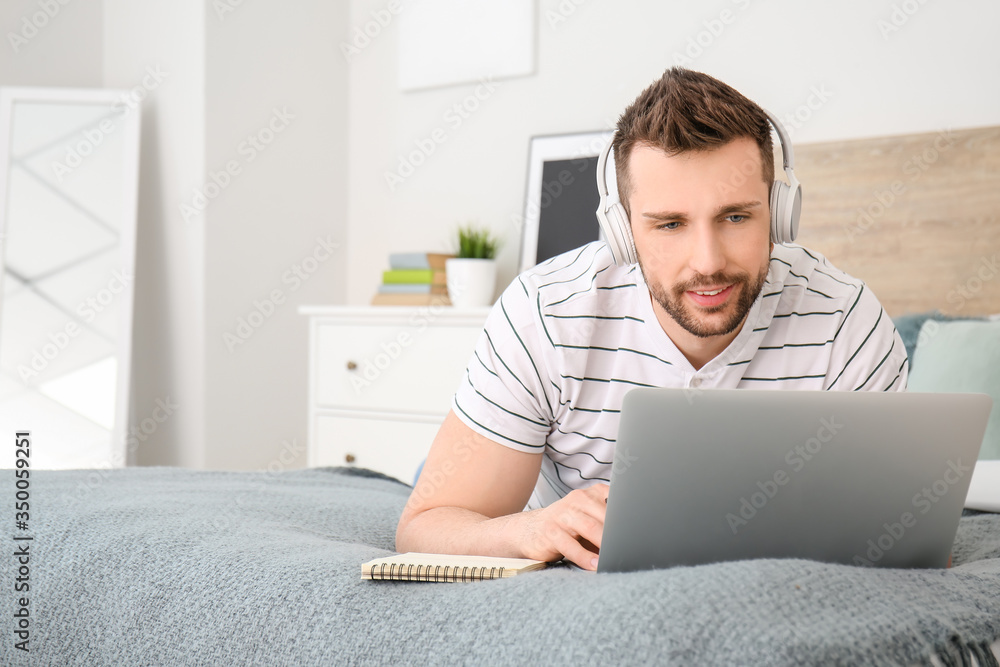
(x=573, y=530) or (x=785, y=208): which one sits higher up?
(x=785, y=208)

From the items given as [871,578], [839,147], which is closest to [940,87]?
[839,147]

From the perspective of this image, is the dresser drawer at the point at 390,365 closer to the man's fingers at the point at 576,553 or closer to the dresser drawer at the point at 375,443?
the dresser drawer at the point at 375,443

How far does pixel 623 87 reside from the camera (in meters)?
2.59

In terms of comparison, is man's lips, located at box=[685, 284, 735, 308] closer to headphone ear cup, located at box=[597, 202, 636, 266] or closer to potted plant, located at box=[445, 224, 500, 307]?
headphone ear cup, located at box=[597, 202, 636, 266]

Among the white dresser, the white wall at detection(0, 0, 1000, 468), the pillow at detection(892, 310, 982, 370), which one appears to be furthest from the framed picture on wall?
the pillow at detection(892, 310, 982, 370)

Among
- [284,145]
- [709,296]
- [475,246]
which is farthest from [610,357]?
[284,145]

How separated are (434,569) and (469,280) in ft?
6.37

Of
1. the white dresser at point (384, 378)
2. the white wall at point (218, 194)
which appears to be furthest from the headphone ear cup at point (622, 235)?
the white wall at point (218, 194)

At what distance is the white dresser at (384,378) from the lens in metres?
2.40

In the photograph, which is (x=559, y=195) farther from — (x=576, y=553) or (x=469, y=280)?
(x=576, y=553)

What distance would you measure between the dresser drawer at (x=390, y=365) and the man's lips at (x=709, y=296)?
1400 millimetres

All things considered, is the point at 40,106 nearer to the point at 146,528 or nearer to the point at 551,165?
the point at 551,165

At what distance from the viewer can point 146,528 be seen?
84 centimetres

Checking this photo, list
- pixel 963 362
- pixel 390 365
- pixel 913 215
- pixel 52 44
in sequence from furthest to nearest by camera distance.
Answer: pixel 52 44 → pixel 390 365 → pixel 913 215 → pixel 963 362
